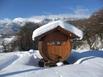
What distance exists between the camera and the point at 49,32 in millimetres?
17516

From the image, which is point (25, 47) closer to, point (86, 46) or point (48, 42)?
point (86, 46)

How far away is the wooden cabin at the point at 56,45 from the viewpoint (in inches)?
698

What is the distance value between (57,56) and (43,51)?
874 mm

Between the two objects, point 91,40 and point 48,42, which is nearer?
point 48,42

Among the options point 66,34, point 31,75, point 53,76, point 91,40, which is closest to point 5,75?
point 31,75

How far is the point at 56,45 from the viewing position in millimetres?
17922

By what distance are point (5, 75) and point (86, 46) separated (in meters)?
35.8

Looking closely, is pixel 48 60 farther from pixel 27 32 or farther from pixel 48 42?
pixel 27 32

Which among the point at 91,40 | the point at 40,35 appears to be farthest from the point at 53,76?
the point at 91,40

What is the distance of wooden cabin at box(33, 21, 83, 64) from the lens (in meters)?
17.7

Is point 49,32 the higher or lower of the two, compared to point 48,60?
higher

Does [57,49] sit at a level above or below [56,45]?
below

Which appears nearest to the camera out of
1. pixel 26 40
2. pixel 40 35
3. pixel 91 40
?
pixel 40 35

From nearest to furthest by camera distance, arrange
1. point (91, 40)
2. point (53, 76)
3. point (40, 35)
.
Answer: point (53, 76) < point (40, 35) < point (91, 40)
